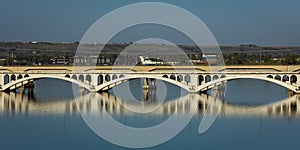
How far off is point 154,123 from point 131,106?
495 centimetres

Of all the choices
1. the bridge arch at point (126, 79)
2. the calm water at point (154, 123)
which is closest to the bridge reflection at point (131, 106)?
the calm water at point (154, 123)

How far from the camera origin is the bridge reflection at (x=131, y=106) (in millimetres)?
22656

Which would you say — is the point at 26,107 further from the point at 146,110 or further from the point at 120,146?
the point at 120,146

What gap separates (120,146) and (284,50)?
78.1m

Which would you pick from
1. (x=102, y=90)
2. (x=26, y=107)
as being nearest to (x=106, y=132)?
(x=26, y=107)

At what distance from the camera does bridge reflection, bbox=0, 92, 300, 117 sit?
22656 mm

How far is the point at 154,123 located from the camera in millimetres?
19891

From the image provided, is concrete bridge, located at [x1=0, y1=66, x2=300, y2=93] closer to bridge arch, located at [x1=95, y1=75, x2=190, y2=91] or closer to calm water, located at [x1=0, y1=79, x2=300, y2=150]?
bridge arch, located at [x1=95, y1=75, x2=190, y2=91]

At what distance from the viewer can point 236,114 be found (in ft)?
71.9

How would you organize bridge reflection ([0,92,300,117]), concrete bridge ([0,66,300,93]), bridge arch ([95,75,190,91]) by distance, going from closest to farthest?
bridge reflection ([0,92,300,117])
concrete bridge ([0,66,300,93])
bridge arch ([95,75,190,91])

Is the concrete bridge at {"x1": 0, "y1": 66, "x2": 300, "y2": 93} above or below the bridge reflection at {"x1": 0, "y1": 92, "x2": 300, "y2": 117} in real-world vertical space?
above

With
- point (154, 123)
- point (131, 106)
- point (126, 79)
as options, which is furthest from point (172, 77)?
point (154, 123)

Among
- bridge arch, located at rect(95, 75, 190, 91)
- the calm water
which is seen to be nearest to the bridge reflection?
the calm water

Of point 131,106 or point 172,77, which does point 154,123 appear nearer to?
point 131,106
